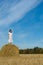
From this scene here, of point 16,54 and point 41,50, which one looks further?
point 41,50

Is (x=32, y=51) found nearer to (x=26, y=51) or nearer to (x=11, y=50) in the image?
(x=26, y=51)

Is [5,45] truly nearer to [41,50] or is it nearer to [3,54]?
[3,54]

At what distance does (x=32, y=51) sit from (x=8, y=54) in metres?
16.5

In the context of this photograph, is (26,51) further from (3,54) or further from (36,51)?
(3,54)

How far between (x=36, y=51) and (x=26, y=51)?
5.48 ft

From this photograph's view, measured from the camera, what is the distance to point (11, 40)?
19953 millimetres

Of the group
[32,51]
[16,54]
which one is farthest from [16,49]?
[32,51]

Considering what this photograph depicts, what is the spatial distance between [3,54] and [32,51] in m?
16.6

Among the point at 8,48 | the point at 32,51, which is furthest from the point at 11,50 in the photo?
the point at 32,51

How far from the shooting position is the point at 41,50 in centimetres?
3547

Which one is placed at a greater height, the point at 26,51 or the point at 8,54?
the point at 26,51

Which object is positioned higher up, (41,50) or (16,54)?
(41,50)

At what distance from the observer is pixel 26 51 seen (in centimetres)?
3584

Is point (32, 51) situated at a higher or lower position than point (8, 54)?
higher
